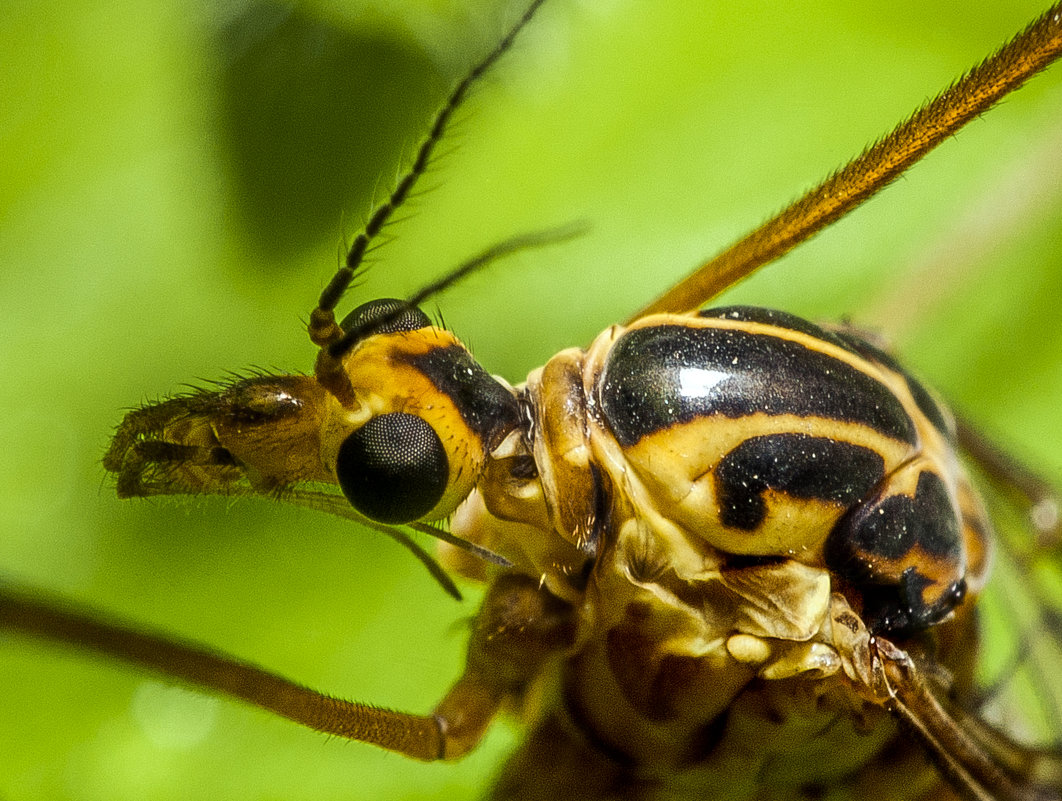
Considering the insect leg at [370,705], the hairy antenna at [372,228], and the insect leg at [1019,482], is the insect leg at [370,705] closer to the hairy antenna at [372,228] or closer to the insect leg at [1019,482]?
the hairy antenna at [372,228]

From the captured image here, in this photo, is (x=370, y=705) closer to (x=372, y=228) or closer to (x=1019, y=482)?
(x=372, y=228)

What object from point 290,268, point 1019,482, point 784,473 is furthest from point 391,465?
point 1019,482

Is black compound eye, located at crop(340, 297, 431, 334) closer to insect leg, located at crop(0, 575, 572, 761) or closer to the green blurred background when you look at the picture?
the green blurred background

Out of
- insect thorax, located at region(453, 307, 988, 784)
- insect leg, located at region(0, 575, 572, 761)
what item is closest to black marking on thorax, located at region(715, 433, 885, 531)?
insect thorax, located at region(453, 307, 988, 784)

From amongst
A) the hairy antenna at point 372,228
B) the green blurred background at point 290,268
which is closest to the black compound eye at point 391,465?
the hairy antenna at point 372,228

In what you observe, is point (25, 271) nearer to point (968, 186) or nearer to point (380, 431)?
point (380, 431)

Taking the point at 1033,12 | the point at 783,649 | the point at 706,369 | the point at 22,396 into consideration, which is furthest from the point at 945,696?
the point at 1033,12

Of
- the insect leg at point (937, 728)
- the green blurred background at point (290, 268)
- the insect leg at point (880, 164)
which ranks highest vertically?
the insect leg at point (880, 164)
